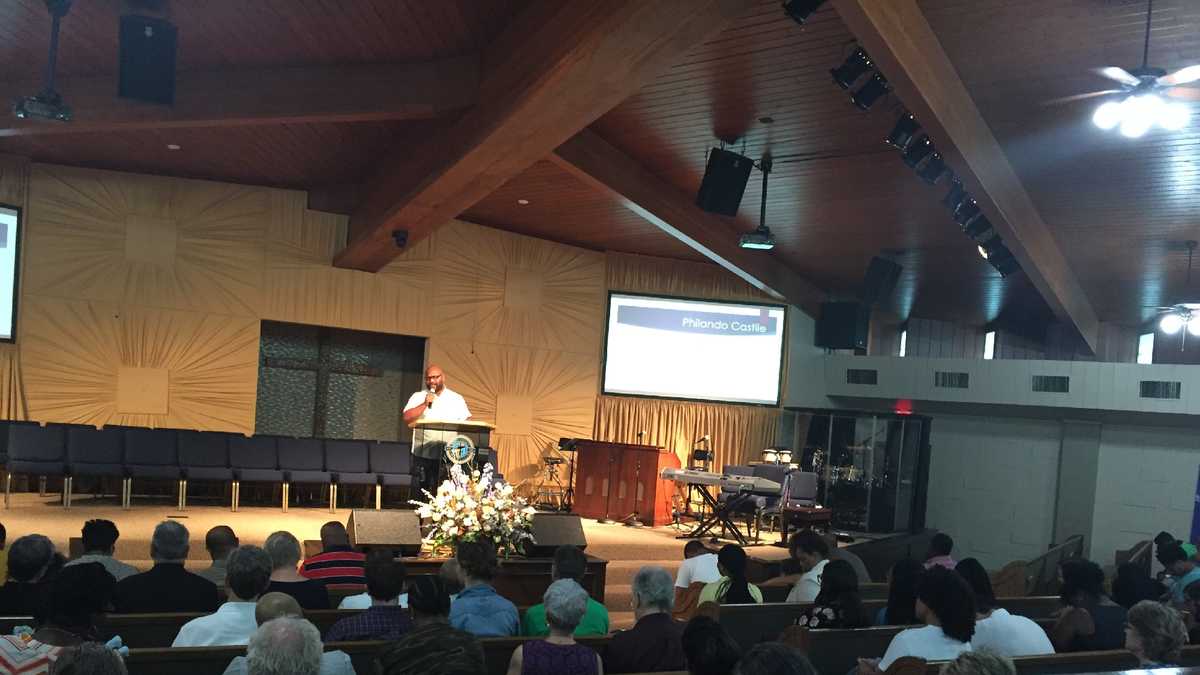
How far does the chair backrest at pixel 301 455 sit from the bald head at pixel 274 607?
7.78m

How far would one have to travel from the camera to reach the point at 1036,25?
6418 millimetres

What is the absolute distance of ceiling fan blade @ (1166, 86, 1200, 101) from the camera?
5.80 m

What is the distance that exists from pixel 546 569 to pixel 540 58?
3.31 m

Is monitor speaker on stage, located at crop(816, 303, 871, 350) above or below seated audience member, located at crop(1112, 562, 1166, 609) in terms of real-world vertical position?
above

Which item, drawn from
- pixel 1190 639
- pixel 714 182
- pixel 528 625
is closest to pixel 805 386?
pixel 714 182

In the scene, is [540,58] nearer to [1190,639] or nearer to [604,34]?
[604,34]

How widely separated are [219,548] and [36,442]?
552 centimetres

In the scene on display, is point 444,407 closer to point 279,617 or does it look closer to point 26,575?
point 26,575

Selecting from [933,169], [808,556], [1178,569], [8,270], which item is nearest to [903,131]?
[933,169]

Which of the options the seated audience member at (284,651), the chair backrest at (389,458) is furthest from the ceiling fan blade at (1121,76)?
the chair backrest at (389,458)

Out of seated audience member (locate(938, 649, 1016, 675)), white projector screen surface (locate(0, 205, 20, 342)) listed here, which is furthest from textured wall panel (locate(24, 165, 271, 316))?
seated audience member (locate(938, 649, 1016, 675))

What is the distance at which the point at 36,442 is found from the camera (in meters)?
9.44

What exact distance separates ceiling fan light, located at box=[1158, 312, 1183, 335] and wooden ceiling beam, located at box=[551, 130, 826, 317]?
4529 mm

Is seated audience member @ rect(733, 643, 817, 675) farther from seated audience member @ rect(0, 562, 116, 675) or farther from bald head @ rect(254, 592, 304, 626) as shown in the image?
seated audience member @ rect(0, 562, 116, 675)
